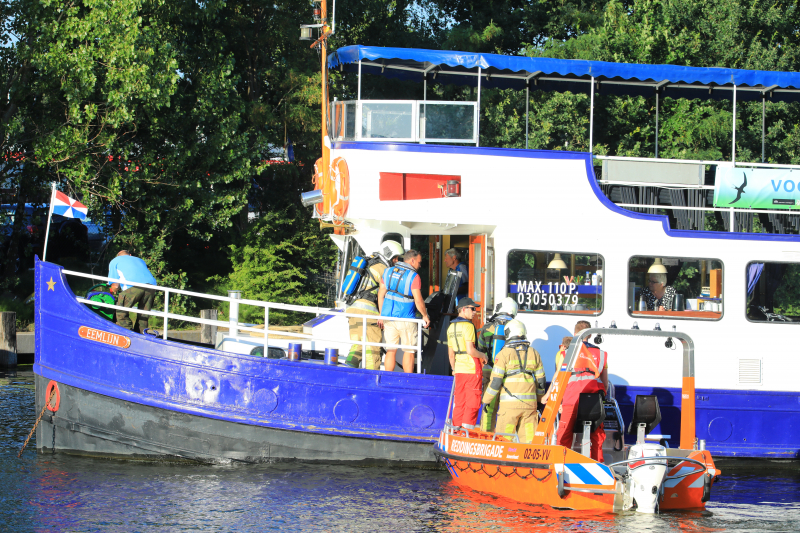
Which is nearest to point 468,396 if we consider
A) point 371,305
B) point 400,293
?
point 400,293

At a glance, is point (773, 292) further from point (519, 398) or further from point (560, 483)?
point (560, 483)

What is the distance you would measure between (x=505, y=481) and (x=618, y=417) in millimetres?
1343

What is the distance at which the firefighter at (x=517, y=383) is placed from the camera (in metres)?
7.99

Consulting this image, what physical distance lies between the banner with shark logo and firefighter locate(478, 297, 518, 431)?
326 cm

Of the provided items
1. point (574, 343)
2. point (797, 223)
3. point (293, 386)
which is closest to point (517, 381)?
point (574, 343)

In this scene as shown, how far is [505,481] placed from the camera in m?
8.01

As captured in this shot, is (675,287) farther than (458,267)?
No

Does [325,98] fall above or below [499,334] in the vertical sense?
above

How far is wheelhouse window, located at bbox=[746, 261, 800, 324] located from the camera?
376 inches

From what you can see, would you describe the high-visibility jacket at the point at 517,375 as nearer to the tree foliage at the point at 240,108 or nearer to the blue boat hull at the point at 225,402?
the blue boat hull at the point at 225,402

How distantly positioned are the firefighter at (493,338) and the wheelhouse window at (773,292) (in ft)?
9.73

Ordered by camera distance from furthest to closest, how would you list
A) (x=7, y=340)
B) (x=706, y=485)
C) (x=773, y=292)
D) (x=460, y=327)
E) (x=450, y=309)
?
1. (x=7, y=340)
2. (x=450, y=309)
3. (x=773, y=292)
4. (x=460, y=327)
5. (x=706, y=485)

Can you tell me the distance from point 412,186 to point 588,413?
3.36 m

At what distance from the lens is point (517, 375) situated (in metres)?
7.99
